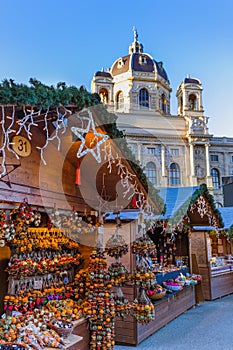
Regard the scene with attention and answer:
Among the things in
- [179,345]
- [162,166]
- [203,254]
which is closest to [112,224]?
[179,345]

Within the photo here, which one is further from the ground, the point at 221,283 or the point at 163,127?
the point at 163,127

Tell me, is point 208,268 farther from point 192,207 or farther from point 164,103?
point 164,103

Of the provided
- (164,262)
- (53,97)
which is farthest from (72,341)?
(164,262)

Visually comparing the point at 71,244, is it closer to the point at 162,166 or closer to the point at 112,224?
the point at 112,224

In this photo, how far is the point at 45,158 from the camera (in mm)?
4410

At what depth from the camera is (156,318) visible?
19.5 ft

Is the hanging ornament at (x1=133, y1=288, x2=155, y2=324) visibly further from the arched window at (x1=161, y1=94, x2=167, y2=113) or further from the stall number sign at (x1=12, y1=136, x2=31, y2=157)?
the arched window at (x1=161, y1=94, x2=167, y2=113)

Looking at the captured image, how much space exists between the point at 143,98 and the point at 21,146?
3085 cm

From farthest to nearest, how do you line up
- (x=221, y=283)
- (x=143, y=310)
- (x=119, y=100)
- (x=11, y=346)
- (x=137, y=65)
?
(x=137, y=65) < (x=119, y=100) < (x=221, y=283) < (x=143, y=310) < (x=11, y=346)

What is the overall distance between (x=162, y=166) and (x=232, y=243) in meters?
13.8

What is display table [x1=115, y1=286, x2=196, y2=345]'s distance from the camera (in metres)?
5.23

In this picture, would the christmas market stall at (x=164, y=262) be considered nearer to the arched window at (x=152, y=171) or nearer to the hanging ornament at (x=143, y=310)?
the hanging ornament at (x=143, y=310)

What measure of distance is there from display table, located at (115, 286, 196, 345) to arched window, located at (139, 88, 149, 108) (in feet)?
89.7

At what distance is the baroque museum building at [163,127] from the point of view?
28.0 m
